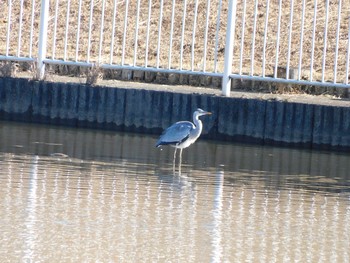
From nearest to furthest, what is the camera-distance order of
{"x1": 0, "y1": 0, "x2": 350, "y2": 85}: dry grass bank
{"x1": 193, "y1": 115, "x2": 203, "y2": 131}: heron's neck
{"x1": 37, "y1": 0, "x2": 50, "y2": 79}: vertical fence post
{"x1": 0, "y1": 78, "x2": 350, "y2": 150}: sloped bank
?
{"x1": 193, "y1": 115, "x2": 203, "y2": 131}: heron's neck
{"x1": 0, "y1": 78, "x2": 350, "y2": 150}: sloped bank
{"x1": 37, "y1": 0, "x2": 50, "y2": 79}: vertical fence post
{"x1": 0, "y1": 0, "x2": 350, "y2": 85}: dry grass bank

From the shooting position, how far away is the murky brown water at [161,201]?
7656mm

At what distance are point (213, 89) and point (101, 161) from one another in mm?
3510

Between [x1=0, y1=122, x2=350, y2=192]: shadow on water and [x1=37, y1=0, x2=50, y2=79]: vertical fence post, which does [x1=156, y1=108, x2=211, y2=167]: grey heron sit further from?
[x1=37, y1=0, x2=50, y2=79]: vertical fence post

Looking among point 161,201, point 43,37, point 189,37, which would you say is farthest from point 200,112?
point 189,37

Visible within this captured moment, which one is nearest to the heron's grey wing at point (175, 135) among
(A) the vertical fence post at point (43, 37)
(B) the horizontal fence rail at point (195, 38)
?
(A) the vertical fence post at point (43, 37)

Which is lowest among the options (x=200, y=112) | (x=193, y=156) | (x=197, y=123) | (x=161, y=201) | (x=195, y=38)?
(x=161, y=201)

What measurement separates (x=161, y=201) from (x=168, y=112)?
13.6ft

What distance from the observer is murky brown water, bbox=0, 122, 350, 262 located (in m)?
7.66

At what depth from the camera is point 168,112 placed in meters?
13.4

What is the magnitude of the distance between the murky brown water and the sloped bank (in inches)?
10.8

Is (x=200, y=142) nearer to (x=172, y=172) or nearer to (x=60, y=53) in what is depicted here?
(x=172, y=172)

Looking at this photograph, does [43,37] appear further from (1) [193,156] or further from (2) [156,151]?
(1) [193,156]

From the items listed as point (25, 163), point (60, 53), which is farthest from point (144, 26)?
point (25, 163)

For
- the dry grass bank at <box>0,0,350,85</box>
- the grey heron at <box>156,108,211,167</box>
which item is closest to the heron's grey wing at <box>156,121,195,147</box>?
the grey heron at <box>156,108,211,167</box>
